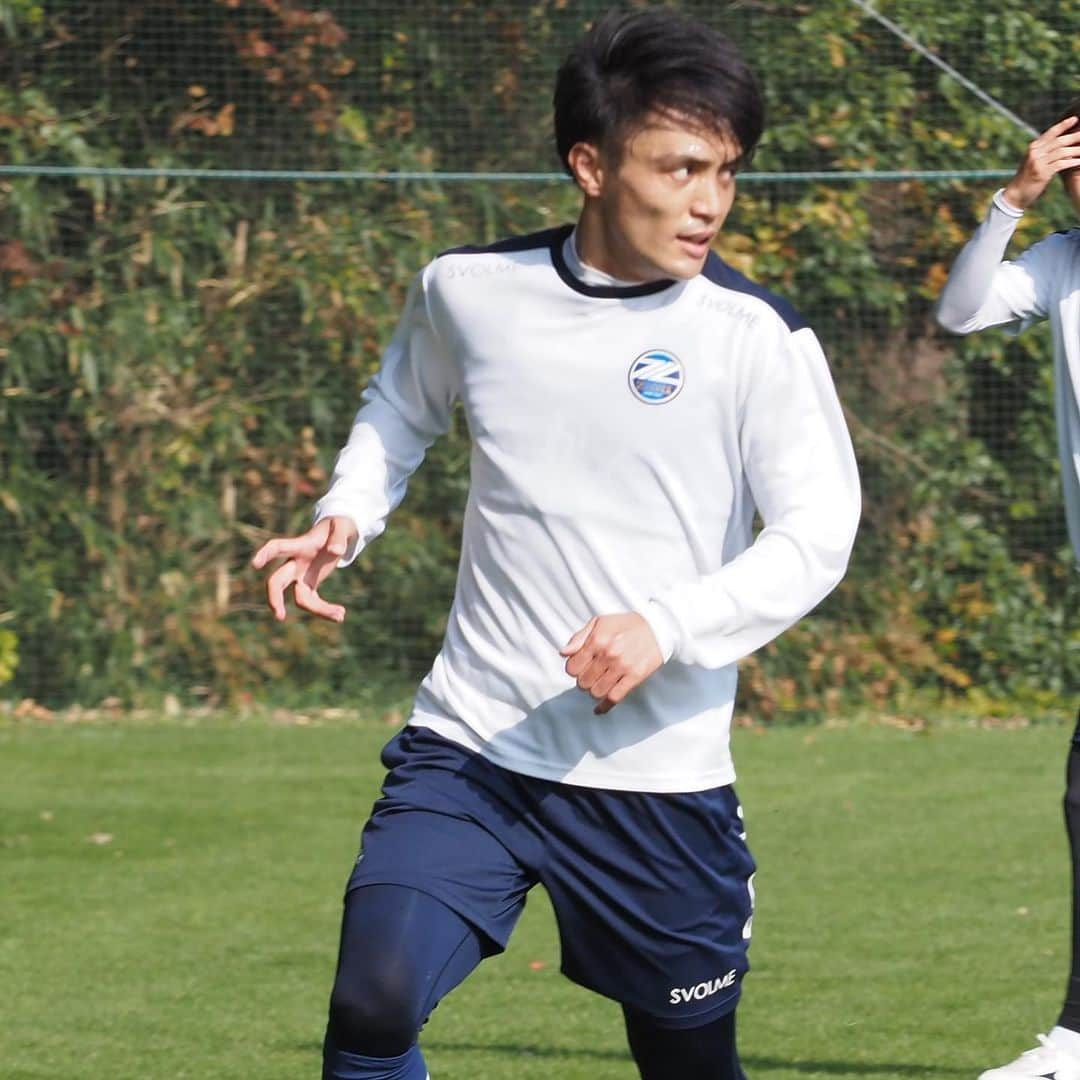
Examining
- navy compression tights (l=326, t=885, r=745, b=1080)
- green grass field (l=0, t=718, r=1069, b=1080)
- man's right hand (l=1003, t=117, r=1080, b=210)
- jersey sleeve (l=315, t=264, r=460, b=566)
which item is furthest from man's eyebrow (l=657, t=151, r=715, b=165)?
green grass field (l=0, t=718, r=1069, b=1080)

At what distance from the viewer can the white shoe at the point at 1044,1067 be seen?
4094 millimetres

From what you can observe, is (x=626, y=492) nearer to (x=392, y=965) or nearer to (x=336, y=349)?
(x=392, y=965)

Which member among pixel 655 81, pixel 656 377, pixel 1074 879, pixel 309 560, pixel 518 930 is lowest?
pixel 518 930

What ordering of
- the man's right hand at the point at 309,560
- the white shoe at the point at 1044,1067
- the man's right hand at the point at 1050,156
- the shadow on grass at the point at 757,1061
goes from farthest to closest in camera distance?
the shadow on grass at the point at 757,1061 < the man's right hand at the point at 1050,156 < the white shoe at the point at 1044,1067 < the man's right hand at the point at 309,560

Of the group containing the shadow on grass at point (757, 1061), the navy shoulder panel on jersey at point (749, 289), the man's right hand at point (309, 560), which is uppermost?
the navy shoulder panel on jersey at point (749, 289)

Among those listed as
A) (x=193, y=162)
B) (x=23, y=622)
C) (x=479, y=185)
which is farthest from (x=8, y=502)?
(x=479, y=185)

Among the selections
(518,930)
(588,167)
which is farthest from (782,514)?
(518,930)

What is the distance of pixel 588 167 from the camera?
10.5 feet

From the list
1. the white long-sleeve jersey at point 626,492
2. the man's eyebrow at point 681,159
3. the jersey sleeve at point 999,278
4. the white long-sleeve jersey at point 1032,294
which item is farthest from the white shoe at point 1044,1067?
the man's eyebrow at point 681,159

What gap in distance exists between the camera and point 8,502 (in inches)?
397

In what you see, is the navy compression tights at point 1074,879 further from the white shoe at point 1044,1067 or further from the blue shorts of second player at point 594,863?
the blue shorts of second player at point 594,863

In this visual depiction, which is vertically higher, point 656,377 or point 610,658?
point 656,377

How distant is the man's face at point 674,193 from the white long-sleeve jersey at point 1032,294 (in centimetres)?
129

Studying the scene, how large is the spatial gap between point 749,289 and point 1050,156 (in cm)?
129
